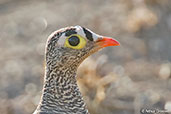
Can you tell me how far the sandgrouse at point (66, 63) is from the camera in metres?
5.62

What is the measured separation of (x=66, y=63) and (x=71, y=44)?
0.21m

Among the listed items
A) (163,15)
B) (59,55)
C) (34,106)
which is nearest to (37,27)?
(163,15)

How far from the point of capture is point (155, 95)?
8406 millimetres

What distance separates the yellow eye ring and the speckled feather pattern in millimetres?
36

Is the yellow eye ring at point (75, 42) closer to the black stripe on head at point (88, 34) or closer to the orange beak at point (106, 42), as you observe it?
the black stripe on head at point (88, 34)

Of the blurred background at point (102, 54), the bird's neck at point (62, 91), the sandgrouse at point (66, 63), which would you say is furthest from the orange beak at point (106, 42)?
the blurred background at point (102, 54)

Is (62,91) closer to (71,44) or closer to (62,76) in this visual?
(62,76)

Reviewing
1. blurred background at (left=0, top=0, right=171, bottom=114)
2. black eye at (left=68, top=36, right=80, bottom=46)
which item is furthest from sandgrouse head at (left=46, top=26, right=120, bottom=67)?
blurred background at (left=0, top=0, right=171, bottom=114)

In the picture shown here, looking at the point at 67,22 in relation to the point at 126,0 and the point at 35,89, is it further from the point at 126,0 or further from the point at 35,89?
the point at 35,89

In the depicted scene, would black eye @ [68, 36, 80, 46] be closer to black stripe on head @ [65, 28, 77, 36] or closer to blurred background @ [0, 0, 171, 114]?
black stripe on head @ [65, 28, 77, 36]

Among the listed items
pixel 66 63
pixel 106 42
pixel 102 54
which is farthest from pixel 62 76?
pixel 102 54

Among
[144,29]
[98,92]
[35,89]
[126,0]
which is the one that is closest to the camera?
[98,92]

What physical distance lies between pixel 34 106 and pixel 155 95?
1916mm

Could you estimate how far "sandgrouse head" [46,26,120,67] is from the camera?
563 centimetres
